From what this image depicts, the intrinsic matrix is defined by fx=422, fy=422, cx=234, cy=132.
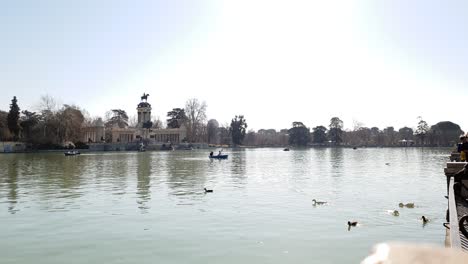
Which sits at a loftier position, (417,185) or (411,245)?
(411,245)

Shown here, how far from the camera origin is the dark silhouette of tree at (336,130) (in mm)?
164500

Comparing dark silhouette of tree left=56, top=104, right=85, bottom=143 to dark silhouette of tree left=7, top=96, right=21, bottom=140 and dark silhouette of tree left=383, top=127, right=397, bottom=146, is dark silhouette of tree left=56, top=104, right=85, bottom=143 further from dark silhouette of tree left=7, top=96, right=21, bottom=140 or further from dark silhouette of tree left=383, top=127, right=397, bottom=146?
dark silhouette of tree left=383, top=127, right=397, bottom=146

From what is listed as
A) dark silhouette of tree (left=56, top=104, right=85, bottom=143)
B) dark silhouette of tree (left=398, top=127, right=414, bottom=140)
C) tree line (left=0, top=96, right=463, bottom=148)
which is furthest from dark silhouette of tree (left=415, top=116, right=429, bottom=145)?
dark silhouette of tree (left=56, top=104, right=85, bottom=143)

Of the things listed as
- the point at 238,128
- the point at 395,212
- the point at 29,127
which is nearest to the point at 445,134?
the point at 238,128

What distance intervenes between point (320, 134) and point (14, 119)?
356 feet

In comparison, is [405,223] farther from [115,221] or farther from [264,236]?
[115,221]

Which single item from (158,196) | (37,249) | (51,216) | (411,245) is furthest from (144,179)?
(411,245)

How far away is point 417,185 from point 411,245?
2794cm

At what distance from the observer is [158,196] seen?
21906 millimetres

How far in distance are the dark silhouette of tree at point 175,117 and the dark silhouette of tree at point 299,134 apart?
46.9 m

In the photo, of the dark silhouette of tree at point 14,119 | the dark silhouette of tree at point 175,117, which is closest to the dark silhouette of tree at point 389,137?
the dark silhouette of tree at point 175,117

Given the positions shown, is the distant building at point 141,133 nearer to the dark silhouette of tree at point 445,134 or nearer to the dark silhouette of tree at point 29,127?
the dark silhouette of tree at point 29,127

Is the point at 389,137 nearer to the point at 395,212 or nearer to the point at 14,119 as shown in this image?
the point at 14,119

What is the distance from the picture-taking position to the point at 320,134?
166 m
